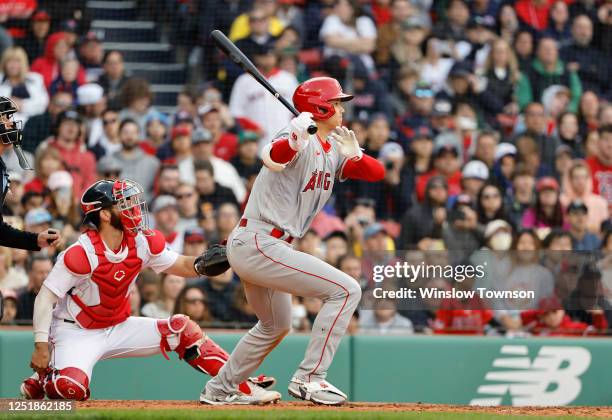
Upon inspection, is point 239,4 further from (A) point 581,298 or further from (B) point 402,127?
(A) point 581,298

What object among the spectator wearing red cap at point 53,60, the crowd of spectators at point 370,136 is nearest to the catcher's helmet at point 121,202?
the crowd of spectators at point 370,136

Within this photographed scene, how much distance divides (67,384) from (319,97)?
2.04 metres

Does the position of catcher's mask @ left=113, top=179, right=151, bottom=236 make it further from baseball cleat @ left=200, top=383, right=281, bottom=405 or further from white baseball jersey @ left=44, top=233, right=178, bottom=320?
baseball cleat @ left=200, top=383, right=281, bottom=405

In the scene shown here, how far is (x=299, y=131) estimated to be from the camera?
6.12 m

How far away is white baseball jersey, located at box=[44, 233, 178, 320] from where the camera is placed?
22.0ft

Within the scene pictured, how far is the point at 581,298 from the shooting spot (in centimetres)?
857

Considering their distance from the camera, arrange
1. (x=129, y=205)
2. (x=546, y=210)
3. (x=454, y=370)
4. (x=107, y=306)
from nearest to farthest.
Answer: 1. (x=129, y=205)
2. (x=107, y=306)
3. (x=454, y=370)
4. (x=546, y=210)

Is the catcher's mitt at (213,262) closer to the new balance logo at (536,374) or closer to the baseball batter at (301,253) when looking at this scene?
the baseball batter at (301,253)

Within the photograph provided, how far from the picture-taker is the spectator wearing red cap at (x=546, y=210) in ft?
34.8

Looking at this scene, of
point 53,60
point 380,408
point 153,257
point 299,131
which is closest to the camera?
point 299,131

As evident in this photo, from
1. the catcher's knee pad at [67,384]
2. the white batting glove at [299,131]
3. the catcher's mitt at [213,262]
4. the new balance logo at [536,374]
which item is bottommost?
the new balance logo at [536,374]

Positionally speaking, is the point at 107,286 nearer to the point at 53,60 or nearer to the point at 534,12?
the point at 53,60

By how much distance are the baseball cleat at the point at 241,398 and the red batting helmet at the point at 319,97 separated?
1.58 m

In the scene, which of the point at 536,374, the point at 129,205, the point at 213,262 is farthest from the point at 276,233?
the point at 536,374
